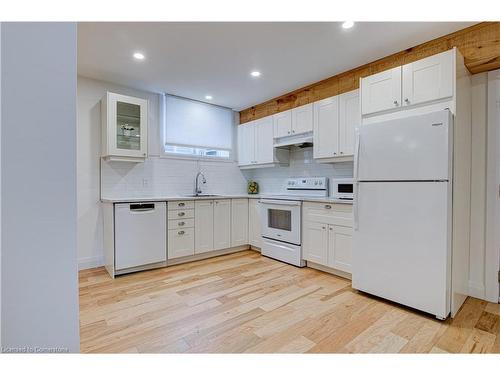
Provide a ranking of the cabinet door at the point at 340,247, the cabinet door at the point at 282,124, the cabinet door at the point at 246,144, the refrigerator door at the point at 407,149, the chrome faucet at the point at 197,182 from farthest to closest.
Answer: the cabinet door at the point at 246,144 < the chrome faucet at the point at 197,182 < the cabinet door at the point at 282,124 < the cabinet door at the point at 340,247 < the refrigerator door at the point at 407,149


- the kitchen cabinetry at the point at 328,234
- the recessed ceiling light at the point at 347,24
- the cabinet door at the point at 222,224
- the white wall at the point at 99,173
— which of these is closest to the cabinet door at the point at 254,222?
the cabinet door at the point at 222,224

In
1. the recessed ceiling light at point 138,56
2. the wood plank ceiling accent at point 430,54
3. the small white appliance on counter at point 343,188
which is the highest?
the recessed ceiling light at point 138,56

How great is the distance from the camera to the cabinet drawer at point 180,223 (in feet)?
10.9

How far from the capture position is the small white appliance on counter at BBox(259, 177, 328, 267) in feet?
10.8

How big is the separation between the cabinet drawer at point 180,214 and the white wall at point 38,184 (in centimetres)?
257

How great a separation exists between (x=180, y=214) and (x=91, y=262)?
1248mm

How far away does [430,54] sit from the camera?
2400mm

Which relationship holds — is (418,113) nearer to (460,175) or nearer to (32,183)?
(460,175)

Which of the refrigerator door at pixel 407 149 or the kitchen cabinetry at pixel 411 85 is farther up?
the kitchen cabinetry at pixel 411 85

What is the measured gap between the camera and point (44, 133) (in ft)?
2.40

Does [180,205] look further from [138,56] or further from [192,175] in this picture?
[138,56]

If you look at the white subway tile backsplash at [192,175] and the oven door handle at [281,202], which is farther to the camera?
the white subway tile backsplash at [192,175]

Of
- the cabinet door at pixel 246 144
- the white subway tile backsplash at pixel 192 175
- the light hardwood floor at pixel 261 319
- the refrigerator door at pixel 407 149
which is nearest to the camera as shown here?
the light hardwood floor at pixel 261 319

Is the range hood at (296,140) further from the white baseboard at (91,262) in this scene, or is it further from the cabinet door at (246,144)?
the white baseboard at (91,262)
